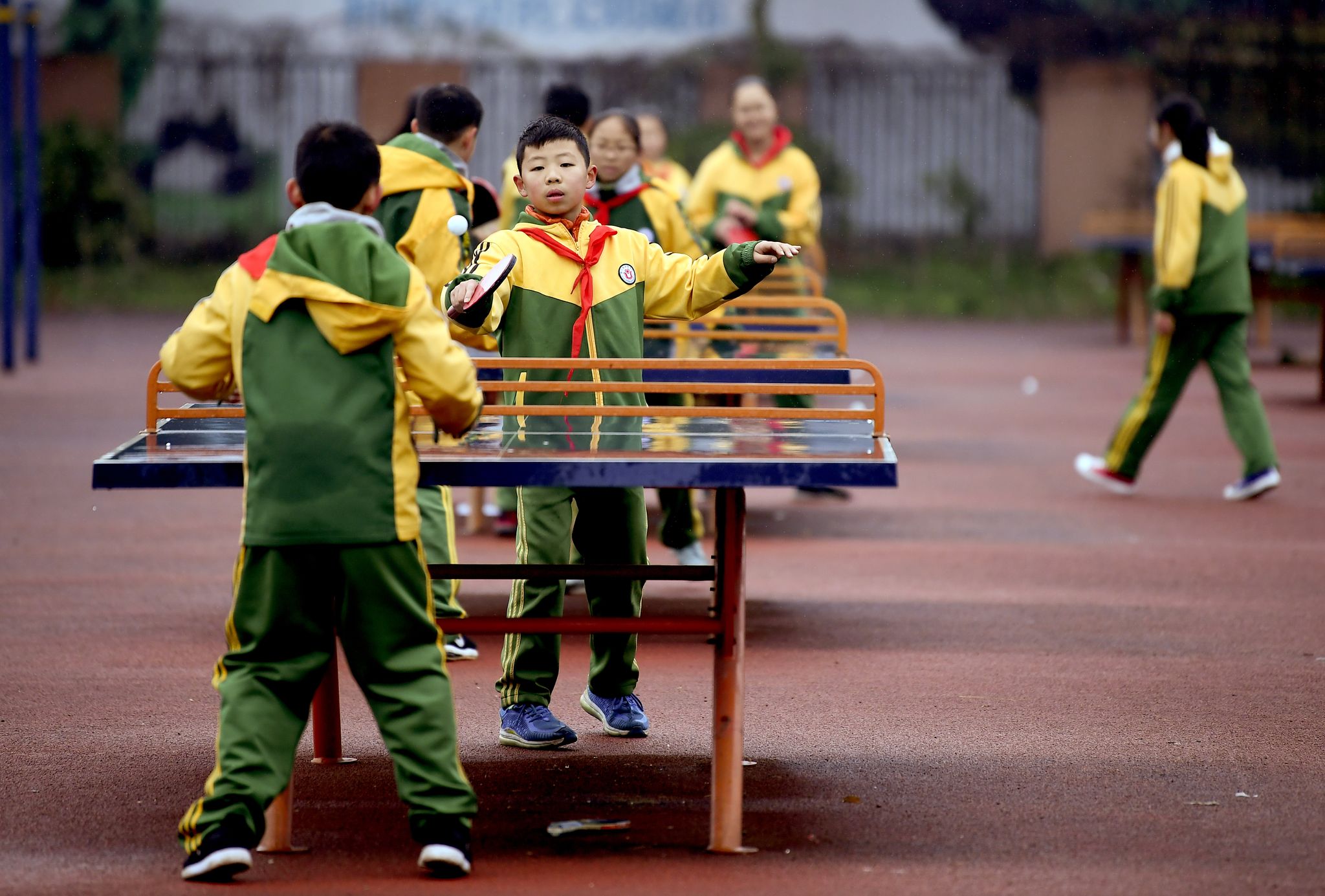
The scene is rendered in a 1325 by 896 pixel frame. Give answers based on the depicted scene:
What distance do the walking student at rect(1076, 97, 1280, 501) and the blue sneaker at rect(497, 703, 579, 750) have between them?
224 inches

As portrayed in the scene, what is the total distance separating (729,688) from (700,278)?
1.32 metres

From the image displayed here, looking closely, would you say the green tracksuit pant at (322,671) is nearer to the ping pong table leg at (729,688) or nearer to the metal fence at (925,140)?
the ping pong table leg at (729,688)

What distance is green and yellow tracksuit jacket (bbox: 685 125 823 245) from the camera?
11133 mm

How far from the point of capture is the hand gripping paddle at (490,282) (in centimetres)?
481

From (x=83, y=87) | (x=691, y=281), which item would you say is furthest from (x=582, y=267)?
(x=83, y=87)

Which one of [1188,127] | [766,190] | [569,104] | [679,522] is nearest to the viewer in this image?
[679,522]

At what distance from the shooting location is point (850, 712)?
5.86m

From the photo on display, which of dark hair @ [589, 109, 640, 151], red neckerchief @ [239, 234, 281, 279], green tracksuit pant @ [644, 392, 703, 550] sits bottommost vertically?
green tracksuit pant @ [644, 392, 703, 550]

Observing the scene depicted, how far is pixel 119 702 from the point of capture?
590 cm

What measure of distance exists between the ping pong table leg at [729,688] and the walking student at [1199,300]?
6.12 metres

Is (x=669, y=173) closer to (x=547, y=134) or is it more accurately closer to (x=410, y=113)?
(x=410, y=113)

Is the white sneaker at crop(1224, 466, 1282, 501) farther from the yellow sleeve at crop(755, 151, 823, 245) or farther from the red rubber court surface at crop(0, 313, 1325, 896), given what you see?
the yellow sleeve at crop(755, 151, 823, 245)

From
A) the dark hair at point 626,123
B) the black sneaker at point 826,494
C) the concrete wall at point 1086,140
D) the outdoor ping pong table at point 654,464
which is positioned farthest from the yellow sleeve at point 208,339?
the concrete wall at point 1086,140

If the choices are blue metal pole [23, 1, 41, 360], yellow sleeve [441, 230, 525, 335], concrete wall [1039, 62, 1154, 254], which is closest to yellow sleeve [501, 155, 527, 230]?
yellow sleeve [441, 230, 525, 335]
